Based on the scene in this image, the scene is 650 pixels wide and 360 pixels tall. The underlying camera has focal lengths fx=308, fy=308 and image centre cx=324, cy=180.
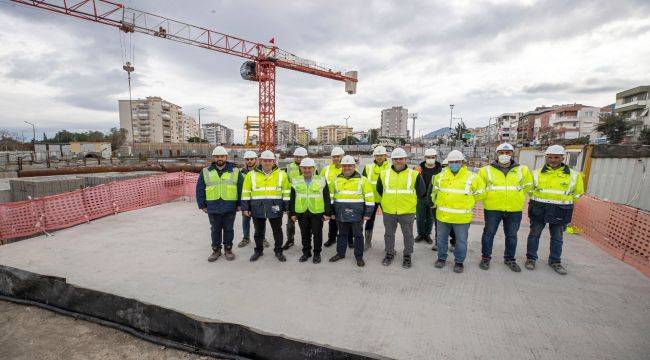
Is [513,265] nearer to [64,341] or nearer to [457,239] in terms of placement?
[457,239]

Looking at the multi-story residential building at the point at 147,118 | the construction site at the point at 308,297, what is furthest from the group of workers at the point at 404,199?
the multi-story residential building at the point at 147,118

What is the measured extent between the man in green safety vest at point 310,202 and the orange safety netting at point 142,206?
454 cm

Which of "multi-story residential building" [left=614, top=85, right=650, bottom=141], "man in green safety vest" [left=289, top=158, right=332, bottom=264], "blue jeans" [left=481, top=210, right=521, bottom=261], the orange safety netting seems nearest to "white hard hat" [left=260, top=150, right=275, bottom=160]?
"man in green safety vest" [left=289, top=158, right=332, bottom=264]

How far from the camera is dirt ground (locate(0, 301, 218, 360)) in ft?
9.18

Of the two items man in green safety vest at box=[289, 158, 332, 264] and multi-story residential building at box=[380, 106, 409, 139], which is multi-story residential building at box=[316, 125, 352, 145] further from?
man in green safety vest at box=[289, 158, 332, 264]

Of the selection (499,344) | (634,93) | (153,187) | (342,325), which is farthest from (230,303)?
(634,93)

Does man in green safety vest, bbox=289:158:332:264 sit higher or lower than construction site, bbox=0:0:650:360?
higher

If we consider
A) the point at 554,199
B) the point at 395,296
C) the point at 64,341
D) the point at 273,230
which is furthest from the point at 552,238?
the point at 64,341

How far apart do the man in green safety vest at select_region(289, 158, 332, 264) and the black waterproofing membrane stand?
6.95 ft

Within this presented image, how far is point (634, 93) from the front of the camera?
46625 mm

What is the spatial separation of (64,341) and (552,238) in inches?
237

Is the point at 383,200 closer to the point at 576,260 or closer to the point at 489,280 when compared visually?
the point at 489,280

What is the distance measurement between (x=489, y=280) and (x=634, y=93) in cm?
6345

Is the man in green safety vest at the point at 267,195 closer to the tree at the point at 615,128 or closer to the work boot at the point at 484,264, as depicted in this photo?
the work boot at the point at 484,264
